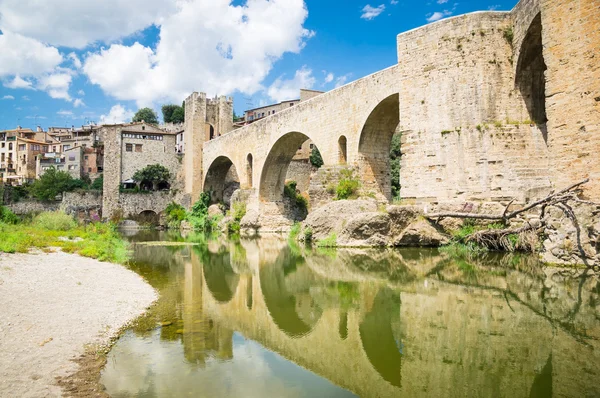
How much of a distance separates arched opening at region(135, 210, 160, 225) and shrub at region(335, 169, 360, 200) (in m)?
22.2

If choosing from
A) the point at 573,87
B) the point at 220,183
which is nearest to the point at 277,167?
the point at 220,183

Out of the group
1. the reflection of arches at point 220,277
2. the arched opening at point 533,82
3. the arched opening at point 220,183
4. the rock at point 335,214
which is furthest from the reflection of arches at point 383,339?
the arched opening at point 220,183

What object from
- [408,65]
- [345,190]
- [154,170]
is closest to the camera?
[408,65]

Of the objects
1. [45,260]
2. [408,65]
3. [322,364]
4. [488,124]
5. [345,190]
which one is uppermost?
[408,65]

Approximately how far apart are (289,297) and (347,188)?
9.49 m

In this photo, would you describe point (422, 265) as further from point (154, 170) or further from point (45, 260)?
point (154, 170)

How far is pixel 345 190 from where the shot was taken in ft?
52.9

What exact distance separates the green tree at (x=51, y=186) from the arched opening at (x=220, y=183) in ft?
40.3

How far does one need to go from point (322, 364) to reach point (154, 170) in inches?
1350

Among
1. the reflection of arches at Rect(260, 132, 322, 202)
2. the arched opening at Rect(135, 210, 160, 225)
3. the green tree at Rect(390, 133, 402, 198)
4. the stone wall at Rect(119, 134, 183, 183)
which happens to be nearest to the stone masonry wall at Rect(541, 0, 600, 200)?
the reflection of arches at Rect(260, 132, 322, 202)

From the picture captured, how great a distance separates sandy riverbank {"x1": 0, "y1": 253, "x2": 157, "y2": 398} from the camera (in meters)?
3.42

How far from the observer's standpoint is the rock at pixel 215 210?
3057cm

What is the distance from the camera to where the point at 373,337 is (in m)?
4.74

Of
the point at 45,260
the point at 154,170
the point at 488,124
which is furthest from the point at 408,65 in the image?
the point at 154,170
